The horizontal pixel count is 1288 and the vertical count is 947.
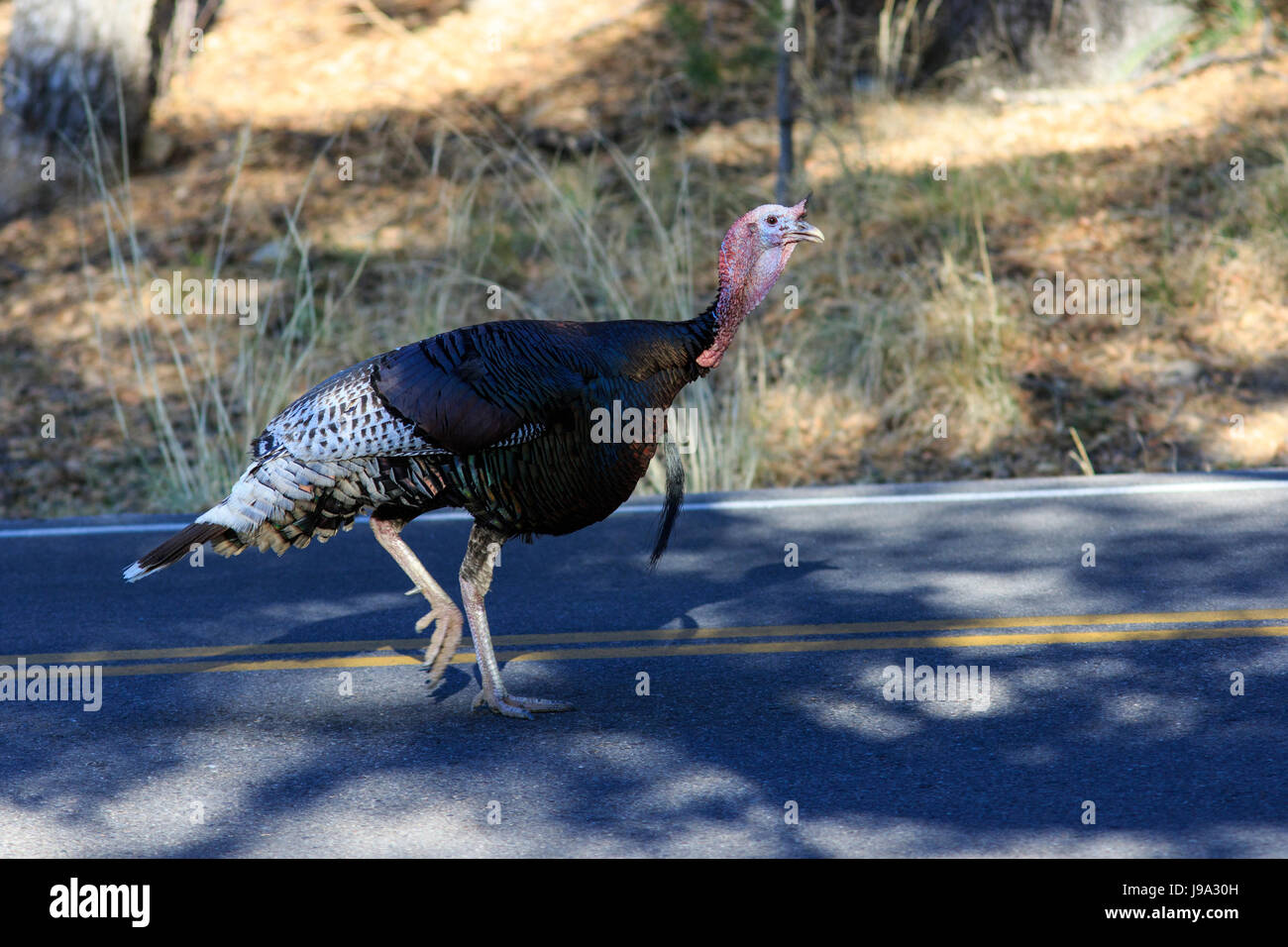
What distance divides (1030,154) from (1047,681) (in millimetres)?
10029

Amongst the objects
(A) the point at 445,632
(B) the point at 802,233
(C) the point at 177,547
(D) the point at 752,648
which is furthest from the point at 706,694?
(C) the point at 177,547

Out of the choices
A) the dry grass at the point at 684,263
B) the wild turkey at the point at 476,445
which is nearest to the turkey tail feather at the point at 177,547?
the wild turkey at the point at 476,445

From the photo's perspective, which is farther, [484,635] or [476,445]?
[484,635]

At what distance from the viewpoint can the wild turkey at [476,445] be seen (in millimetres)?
5328

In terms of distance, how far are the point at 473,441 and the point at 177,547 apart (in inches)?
45.4

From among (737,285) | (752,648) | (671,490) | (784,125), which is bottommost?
(752,648)

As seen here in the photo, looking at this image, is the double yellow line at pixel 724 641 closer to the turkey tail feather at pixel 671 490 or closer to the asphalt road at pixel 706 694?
the asphalt road at pixel 706 694

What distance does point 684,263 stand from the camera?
12703 millimetres

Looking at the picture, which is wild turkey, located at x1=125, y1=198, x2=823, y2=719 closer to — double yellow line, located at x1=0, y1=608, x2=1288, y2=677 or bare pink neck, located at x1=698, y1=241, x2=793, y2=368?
bare pink neck, located at x1=698, y1=241, x2=793, y2=368

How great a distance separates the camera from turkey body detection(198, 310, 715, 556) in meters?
5.32

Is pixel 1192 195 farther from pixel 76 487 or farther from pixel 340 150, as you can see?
pixel 76 487

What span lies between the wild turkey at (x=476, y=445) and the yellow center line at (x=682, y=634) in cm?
94

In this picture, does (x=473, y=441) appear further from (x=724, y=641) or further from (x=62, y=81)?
(x=62, y=81)

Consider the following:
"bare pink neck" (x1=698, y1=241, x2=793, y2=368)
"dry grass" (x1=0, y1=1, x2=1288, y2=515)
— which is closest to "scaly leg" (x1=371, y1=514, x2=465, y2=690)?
"bare pink neck" (x1=698, y1=241, x2=793, y2=368)
